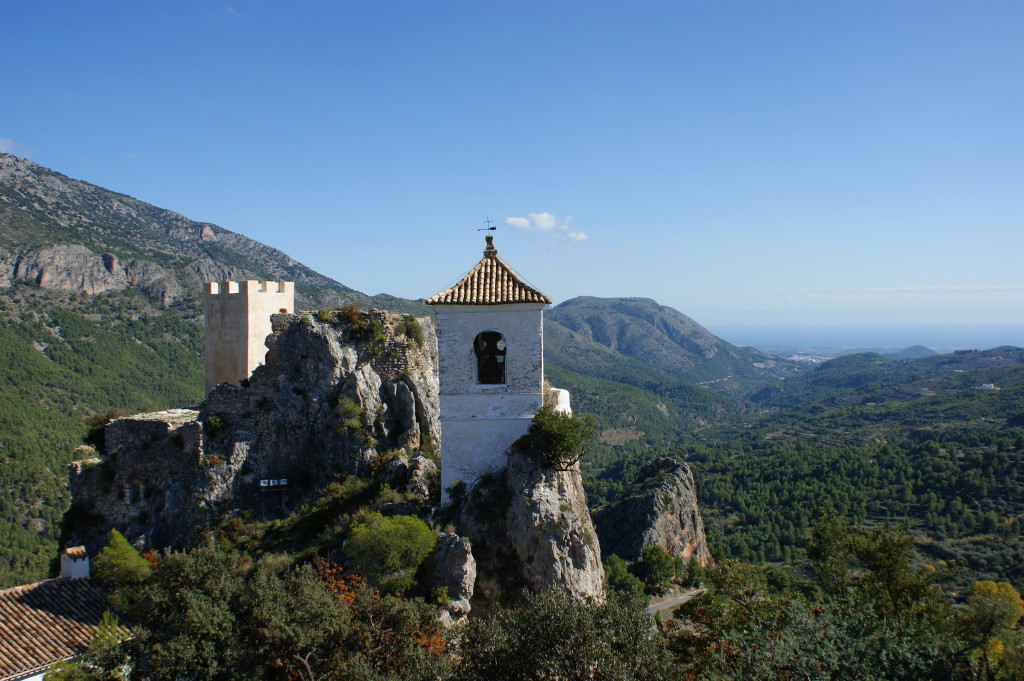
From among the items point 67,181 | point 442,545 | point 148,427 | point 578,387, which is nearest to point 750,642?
point 442,545

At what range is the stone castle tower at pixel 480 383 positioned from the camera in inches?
640

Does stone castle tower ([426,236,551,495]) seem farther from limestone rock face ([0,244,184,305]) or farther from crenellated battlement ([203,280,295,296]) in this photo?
limestone rock face ([0,244,184,305])

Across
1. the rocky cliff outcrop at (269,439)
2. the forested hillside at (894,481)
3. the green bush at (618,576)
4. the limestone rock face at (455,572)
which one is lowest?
the forested hillside at (894,481)

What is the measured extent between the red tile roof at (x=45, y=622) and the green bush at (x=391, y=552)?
6.92 meters

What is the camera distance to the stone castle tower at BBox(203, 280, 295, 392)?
23.5m

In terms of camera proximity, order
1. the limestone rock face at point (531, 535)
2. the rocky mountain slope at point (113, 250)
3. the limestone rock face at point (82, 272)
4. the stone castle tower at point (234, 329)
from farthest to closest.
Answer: the rocky mountain slope at point (113, 250) → the limestone rock face at point (82, 272) → the stone castle tower at point (234, 329) → the limestone rock face at point (531, 535)

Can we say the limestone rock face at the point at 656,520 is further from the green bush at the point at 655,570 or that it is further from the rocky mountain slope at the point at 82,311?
the rocky mountain slope at the point at 82,311

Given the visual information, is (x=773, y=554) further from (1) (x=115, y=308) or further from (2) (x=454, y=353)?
(1) (x=115, y=308)

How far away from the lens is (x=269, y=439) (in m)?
21.1

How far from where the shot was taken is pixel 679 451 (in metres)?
131

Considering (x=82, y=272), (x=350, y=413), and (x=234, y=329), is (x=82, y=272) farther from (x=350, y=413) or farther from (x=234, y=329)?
(x=350, y=413)

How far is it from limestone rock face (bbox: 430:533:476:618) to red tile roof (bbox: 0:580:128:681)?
335 inches

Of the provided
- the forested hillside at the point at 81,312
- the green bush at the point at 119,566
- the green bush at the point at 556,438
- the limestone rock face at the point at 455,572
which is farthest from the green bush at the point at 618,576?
the forested hillside at the point at 81,312

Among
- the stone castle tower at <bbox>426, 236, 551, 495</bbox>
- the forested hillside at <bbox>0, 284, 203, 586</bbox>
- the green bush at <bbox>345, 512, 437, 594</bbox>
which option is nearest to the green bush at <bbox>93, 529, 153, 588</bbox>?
the green bush at <bbox>345, 512, 437, 594</bbox>
